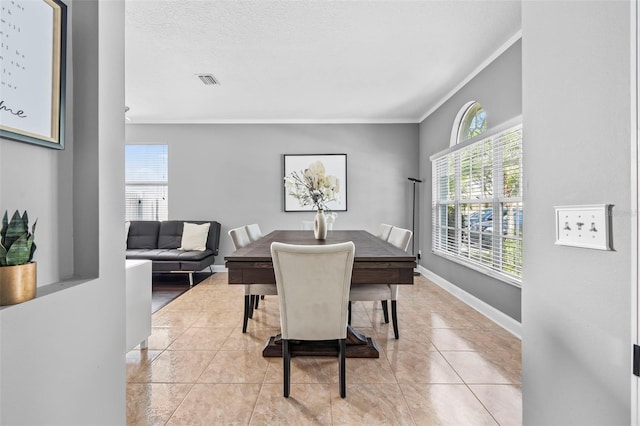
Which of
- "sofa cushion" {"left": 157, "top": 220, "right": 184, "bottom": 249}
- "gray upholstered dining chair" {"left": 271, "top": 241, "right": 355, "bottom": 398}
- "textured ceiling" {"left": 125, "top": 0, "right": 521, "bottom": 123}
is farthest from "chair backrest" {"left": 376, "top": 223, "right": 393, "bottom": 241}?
"sofa cushion" {"left": 157, "top": 220, "right": 184, "bottom": 249}

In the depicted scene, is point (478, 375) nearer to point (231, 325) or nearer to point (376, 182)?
point (231, 325)

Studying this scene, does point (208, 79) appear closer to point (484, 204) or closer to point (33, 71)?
point (33, 71)

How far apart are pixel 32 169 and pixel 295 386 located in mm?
1725

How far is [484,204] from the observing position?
11.5ft

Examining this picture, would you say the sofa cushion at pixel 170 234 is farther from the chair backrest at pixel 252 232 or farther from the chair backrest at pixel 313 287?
the chair backrest at pixel 313 287

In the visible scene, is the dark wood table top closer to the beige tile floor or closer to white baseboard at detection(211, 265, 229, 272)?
the beige tile floor

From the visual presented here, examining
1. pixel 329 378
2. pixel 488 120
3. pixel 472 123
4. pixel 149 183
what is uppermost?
pixel 472 123

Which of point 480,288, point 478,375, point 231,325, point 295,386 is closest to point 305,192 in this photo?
point 231,325

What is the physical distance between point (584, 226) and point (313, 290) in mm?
1256

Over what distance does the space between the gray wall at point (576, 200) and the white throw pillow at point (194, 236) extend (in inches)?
193

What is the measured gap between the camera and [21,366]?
78cm

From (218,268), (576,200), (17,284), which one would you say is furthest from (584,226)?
(218,268)

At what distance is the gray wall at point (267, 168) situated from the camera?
18.6 ft

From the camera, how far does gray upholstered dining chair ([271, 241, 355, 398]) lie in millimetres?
1724
